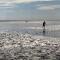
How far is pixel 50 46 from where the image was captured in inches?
585

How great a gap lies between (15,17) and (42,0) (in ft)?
16.5

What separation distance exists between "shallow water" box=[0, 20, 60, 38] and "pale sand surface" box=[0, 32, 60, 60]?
3.72 feet

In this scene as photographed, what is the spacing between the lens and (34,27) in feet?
70.0

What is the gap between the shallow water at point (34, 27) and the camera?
1925cm

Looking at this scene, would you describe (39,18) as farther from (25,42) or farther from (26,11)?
(25,42)

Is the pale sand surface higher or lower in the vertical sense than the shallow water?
lower

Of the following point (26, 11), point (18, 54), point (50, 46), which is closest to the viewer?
point (18, 54)

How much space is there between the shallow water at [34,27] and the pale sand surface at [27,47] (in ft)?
3.72

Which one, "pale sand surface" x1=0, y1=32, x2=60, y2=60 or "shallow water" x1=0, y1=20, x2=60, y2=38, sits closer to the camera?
"pale sand surface" x1=0, y1=32, x2=60, y2=60

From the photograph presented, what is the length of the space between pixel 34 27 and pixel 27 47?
6.45 metres

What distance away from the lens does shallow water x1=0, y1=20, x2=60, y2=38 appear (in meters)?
19.3

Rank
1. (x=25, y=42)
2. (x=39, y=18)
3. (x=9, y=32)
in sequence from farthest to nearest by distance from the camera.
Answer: (x=39, y=18), (x=9, y=32), (x=25, y=42)

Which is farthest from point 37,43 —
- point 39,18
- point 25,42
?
point 39,18

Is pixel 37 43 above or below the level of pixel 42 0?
below
